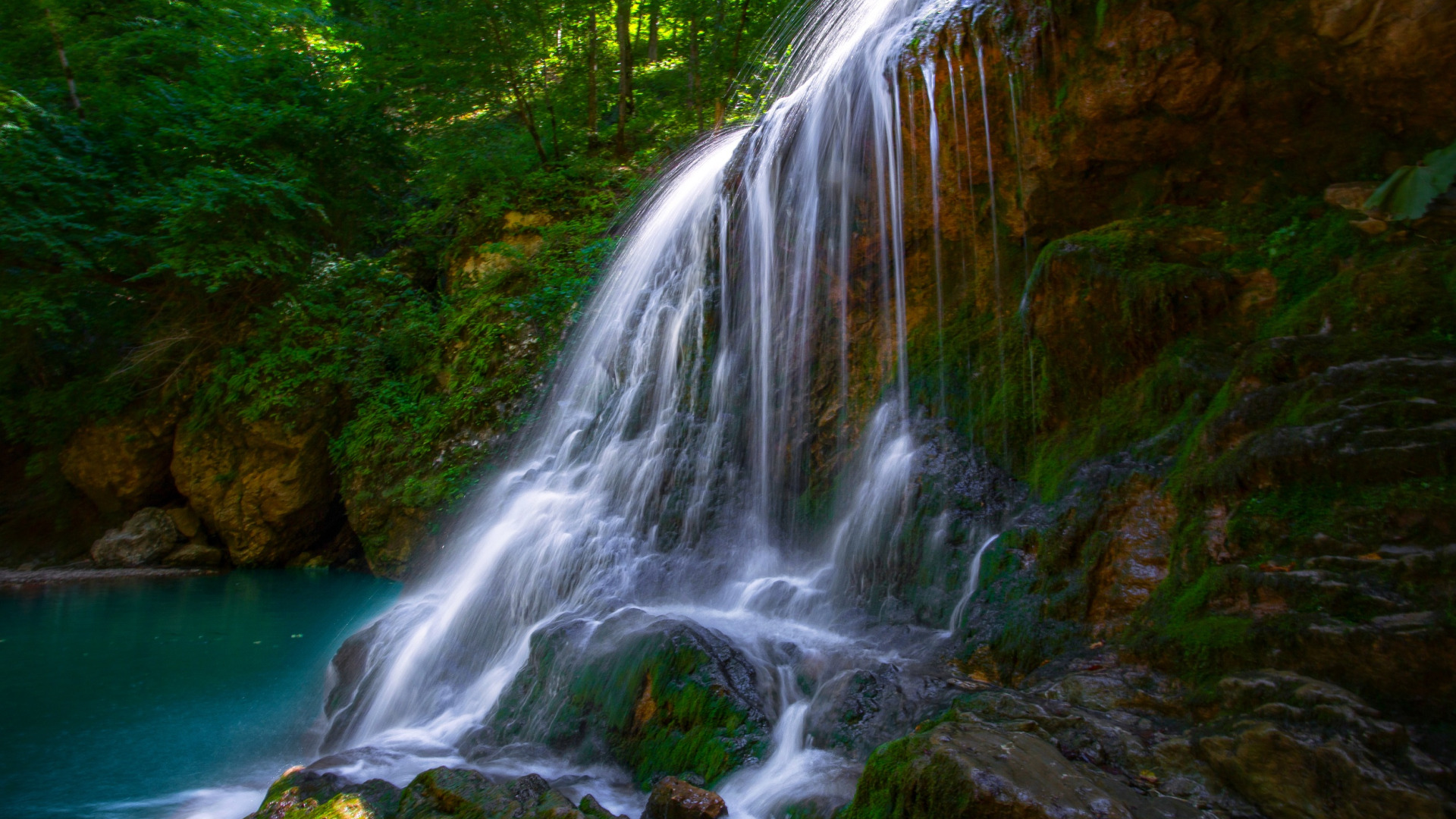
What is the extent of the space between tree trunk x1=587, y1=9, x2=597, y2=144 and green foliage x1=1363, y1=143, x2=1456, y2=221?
1228cm

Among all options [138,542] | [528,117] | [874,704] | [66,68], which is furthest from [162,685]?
[66,68]

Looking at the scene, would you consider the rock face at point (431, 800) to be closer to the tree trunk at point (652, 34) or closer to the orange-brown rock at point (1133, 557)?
the orange-brown rock at point (1133, 557)

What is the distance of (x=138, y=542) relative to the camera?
12719 mm

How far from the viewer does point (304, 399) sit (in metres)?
12.0

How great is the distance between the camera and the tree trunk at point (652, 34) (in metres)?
14.7

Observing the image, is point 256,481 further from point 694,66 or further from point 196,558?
point 694,66

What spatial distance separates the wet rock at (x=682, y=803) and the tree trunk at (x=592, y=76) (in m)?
12.7

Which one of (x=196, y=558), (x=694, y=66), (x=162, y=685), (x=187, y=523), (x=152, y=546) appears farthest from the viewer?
(x=694, y=66)

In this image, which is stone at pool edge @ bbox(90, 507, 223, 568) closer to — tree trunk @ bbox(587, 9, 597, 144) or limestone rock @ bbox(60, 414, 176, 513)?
limestone rock @ bbox(60, 414, 176, 513)

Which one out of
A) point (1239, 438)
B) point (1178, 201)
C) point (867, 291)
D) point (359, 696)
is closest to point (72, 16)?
point (359, 696)

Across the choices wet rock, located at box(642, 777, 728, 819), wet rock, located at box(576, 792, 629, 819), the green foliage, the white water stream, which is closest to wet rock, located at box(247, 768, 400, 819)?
the white water stream

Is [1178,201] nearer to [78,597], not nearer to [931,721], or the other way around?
[931,721]

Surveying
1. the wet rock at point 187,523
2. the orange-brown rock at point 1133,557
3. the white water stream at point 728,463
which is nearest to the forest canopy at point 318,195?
the wet rock at point 187,523

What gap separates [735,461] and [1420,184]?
17.5 ft
